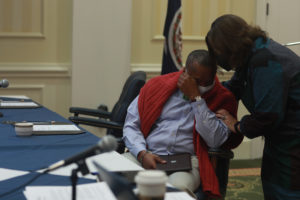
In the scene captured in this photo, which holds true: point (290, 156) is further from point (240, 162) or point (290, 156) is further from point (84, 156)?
point (240, 162)

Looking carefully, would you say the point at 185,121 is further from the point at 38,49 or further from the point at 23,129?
the point at 38,49

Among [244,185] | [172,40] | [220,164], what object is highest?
[172,40]

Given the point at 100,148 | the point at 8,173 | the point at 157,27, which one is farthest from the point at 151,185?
the point at 157,27

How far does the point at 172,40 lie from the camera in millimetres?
3924

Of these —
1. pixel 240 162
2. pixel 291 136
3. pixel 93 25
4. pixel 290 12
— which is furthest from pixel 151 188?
pixel 290 12

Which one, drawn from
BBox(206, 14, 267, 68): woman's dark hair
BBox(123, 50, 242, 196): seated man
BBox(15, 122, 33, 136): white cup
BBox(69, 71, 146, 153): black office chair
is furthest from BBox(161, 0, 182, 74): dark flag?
BBox(15, 122, 33, 136): white cup

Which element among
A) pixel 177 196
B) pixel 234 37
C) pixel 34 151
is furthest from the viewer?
pixel 234 37

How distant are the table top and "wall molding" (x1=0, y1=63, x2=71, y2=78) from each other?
1.86 metres

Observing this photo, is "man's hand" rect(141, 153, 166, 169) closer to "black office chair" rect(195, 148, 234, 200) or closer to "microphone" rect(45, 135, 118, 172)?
"black office chair" rect(195, 148, 234, 200)

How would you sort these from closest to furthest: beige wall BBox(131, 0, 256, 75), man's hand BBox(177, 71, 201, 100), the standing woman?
the standing woman, man's hand BBox(177, 71, 201, 100), beige wall BBox(131, 0, 256, 75)

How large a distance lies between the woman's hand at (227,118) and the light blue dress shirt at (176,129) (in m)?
0.03

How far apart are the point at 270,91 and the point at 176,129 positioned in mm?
641

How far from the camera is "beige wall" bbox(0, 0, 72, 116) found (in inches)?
169

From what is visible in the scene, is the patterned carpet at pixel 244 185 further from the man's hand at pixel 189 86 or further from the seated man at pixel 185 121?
the man's hand at pixel 189 86
